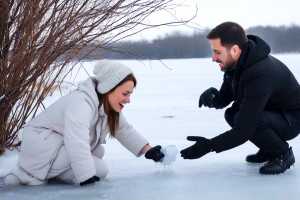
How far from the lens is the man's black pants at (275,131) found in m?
2.26

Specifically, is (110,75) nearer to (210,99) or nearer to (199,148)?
(199,148)

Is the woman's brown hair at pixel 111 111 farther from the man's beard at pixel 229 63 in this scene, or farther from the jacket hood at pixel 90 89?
the man's beard at pixel 229 63

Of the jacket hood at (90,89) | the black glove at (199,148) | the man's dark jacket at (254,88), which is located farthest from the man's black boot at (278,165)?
the jacket hood at (90,89)

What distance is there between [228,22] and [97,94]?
0.83 m

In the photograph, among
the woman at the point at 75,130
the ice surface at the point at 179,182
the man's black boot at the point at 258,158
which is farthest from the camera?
the man's black boot at the point at 258,158

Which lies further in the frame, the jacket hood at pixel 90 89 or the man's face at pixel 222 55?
the man's face at pixel 222 55

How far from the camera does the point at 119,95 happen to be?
2.12m

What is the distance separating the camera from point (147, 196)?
1.88 m

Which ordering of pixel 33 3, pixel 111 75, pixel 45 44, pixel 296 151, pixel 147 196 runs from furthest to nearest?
pixel 296 151 < pixel 45 44 < pixel 33 3 < pixel 111 75 < pixel 147 196

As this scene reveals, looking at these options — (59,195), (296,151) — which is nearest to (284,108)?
(296,151)

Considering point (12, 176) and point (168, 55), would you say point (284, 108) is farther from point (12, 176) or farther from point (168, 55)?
point (168, 55)

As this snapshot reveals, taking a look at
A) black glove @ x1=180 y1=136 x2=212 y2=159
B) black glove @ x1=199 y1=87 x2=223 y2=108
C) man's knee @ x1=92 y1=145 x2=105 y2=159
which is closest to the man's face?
black glove @ x1=199 y1=87 x2=223 y2=108

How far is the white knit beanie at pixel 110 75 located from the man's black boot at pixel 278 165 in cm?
90

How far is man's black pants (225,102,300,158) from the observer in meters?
2.26
